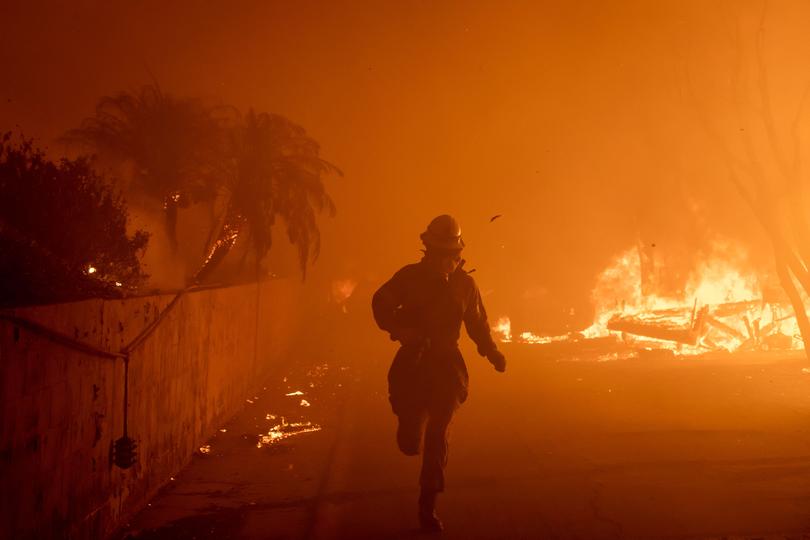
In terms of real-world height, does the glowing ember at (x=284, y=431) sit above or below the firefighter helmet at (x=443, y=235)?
below

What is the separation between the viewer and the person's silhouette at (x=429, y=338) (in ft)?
16.2

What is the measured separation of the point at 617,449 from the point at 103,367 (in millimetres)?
4925

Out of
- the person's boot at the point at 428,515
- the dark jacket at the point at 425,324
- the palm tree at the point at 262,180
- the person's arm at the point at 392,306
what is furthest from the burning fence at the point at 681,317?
the person's boot at the point at 428,515

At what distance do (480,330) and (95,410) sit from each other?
2828mm

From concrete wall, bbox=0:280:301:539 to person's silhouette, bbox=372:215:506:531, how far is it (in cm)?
196

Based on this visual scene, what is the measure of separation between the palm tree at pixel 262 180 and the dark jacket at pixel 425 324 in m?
9.84

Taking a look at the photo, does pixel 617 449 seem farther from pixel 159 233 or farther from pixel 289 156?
pixel 159 233

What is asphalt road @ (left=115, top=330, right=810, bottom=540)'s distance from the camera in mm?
4762

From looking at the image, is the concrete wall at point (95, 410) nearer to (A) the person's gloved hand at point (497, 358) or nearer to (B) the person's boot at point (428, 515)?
(B) the person's boot at point (428, 515)

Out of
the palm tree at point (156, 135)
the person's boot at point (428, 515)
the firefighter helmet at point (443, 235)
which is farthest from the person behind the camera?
the palm tree at point (156, 135)

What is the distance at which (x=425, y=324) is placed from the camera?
5016mm

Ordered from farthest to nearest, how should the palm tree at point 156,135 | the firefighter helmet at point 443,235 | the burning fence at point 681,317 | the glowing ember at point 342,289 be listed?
the glowing ember at point 342,289 → the burning fence at point 681,317 → the palm tree at point 156,135 → the firefighter helmet at point 443,235

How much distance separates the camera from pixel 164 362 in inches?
236

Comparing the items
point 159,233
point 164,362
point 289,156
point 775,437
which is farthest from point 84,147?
point 775,437
